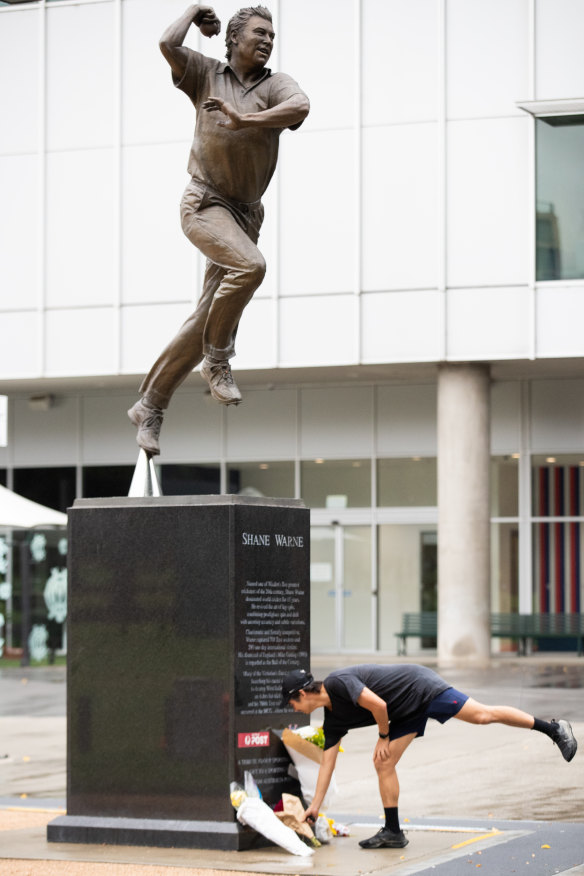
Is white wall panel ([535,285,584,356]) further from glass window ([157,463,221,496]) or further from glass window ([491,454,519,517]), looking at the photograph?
glass window ([157,463,221,496])

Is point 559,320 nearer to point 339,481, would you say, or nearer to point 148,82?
point 339,481

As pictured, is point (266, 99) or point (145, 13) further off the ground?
point (145, 13)

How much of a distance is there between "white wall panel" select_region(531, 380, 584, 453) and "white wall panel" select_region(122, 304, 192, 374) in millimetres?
6896

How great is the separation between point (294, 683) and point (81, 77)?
67.1 feet

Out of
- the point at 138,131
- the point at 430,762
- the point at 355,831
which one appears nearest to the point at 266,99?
the point at 355,831

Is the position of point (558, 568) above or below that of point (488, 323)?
below

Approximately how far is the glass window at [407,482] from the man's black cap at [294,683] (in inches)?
796

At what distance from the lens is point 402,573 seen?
2827 cm

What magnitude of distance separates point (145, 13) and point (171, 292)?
509 centimetres

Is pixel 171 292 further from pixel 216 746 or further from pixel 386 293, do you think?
pixel 216 746

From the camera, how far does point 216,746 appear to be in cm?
774

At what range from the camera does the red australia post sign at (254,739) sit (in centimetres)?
777

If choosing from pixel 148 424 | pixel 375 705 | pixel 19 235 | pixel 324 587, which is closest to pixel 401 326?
pixel 324 587

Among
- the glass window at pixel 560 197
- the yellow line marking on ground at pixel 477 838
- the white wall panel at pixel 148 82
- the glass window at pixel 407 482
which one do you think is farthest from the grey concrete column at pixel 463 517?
the yellow line marking on ground at pixel 477 838
